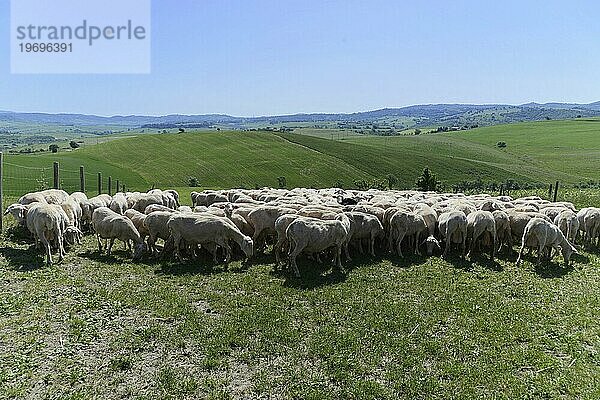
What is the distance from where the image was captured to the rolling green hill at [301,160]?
85.2 meters

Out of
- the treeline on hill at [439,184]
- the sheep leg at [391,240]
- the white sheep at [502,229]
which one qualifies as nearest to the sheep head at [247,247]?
the sheep leg at [391,240]

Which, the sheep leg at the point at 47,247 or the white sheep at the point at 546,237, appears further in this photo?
the white sheep at the point at 546,237

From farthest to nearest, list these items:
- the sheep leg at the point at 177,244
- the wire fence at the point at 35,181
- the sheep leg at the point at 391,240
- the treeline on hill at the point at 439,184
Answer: the treeline on hill at the point at 439,184 → the wire fence at the point at 35,181 → the sheep leg at the point at 391,240 → the sheep leg at the point at 177,244

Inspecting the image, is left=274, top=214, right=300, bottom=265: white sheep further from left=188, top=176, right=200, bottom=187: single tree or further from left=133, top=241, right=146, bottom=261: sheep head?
left=188, top=176, right=200, bottom=187: single tree

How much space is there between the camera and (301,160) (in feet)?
326

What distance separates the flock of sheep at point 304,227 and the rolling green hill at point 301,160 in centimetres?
4905

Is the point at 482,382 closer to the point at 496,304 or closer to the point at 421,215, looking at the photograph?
the point at 496,304

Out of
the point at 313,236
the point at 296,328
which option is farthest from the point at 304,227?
the point at 296,328

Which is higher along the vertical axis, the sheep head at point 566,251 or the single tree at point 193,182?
the sheep head at point 566,251

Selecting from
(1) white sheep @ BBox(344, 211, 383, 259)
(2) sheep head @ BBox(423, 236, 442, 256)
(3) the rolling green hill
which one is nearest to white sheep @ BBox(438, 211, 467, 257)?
(2) sheep head @ BBox(423, 236, 442, 256)

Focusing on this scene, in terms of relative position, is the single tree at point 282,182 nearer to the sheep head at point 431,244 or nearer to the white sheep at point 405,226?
the white sheep at point 405,226

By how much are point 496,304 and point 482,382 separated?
433 centimetres

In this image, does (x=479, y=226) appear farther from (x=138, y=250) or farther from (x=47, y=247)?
(x=47, y=247)

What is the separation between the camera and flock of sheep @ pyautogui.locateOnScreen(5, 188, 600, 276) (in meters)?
15.5
